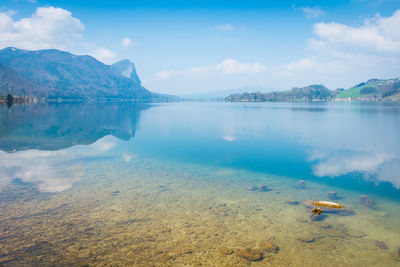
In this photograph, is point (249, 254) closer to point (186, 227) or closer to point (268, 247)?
point (268, 247)

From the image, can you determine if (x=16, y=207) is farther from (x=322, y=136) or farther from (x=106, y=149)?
(x=322, y=136)

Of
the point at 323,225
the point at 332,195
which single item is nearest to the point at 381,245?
the point at 323,225

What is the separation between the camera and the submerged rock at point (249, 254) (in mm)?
10766

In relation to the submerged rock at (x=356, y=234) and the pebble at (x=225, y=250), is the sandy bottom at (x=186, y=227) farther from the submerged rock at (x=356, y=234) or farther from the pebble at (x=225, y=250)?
the submerged rock at (x=356, y=234)

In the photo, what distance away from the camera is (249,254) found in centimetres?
1102

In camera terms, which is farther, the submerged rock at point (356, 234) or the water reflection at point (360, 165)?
the water reflection at point (360, 165)

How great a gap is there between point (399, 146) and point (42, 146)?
172ft

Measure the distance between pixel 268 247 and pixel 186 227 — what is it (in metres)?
4.50

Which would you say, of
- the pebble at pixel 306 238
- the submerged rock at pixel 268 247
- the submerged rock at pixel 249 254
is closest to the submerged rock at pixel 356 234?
the pebble at pixel 306 238

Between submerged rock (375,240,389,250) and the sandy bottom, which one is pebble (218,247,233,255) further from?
submerged rock (375,240,389,250)

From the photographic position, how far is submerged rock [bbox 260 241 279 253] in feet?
37.7

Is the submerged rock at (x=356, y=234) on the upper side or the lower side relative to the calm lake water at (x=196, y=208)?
lower

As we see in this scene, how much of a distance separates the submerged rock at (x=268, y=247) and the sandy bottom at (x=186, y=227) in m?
0.06

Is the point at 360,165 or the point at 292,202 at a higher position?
the point at 360,165
